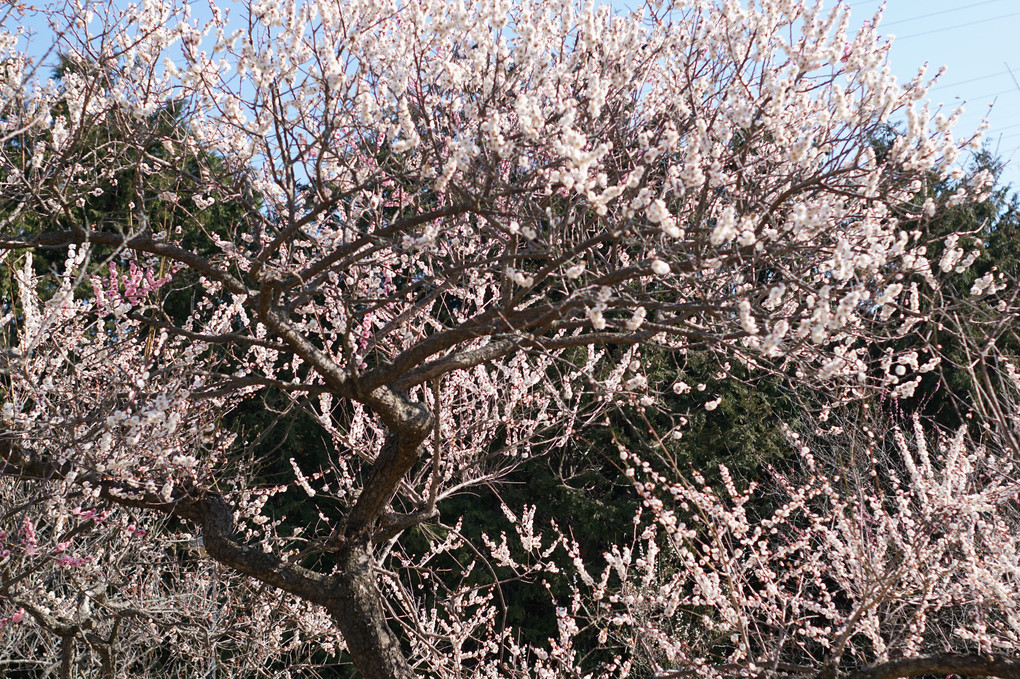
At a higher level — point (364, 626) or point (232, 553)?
point (232, 553)

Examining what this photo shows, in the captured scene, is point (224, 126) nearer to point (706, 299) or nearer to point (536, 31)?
point (536, 31)

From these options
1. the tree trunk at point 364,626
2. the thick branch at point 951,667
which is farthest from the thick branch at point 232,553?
the thick branch at point 951,667

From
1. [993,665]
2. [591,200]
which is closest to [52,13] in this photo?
[591,200]

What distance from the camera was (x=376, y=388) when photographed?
126 inches

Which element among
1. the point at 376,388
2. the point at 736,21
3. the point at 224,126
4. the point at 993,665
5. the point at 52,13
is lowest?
the point at 993,665

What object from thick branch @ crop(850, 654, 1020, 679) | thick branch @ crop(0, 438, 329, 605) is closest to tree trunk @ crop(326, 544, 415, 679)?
thick branch @ crop(0, 438, 329, 605)

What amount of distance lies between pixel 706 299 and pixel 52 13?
2398 mm

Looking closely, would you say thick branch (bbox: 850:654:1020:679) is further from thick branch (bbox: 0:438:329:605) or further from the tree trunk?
thick branch (bbox: 0:438:329:605)

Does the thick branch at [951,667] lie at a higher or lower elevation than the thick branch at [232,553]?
lower

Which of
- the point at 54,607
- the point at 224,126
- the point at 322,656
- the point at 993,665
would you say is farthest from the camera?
the point at 322,656

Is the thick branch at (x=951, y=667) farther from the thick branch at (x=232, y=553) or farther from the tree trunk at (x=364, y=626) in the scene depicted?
A: the thick branch at (x=232, y=553)

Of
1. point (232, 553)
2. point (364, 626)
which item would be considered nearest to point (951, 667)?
point (364, 626)

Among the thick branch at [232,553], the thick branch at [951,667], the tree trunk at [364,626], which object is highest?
the thick branch at [232,553]

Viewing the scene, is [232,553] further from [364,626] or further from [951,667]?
[951,667]
